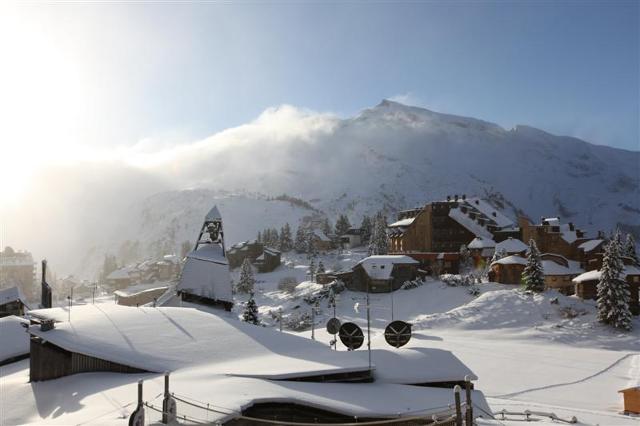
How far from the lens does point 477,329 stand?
179ft

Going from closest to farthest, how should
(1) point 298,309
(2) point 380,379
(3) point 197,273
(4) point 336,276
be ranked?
1. (2) point 380,379
2. (3) point 197,273
3. (1) point 298,309
4. (4) point 336,276

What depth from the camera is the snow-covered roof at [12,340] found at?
3916 centimetres

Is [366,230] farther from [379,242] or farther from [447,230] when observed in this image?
[447,230]

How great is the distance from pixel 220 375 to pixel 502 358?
29542 mm

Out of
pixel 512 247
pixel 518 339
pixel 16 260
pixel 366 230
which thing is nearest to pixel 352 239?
pixel 366 230

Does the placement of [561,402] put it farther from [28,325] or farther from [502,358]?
[28,325]

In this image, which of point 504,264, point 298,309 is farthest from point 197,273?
point 504,264

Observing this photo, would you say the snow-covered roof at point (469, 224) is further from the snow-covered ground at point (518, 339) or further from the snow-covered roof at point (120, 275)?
the snow-covered roof at point (120, 275)

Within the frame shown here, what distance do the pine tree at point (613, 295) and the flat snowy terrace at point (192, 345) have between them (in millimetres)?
37519

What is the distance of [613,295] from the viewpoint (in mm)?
51938

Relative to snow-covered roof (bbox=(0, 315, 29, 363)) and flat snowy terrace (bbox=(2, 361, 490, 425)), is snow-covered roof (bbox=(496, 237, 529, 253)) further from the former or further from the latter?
snow-covered roof (bbox=(0, 315, 29, 363))

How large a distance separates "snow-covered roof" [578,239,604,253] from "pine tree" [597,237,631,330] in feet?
84.4

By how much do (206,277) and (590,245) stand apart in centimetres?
6035

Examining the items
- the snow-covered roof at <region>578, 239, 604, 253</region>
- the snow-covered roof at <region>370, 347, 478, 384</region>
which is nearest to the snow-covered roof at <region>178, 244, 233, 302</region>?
the snow-covered roof at <region>370, 347, 478, 384</region>
